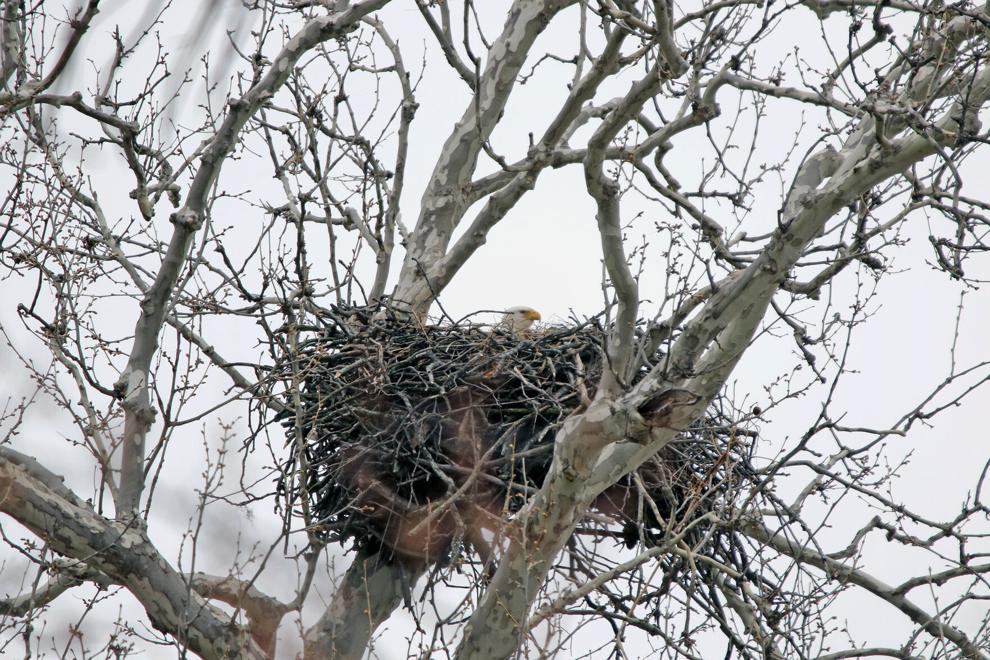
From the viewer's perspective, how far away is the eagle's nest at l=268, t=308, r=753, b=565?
536cm

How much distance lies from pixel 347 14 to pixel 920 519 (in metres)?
3.91

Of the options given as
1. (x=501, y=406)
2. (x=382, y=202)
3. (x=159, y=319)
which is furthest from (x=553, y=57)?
(x=159, y=319)

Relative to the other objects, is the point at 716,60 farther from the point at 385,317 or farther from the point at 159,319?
the point at 159,319

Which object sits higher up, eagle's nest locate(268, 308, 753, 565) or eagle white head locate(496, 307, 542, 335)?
eagle white head locate(496, 307, 542, 335)

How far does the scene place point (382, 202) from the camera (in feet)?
23.5

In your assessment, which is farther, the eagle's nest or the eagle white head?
the eagle white head

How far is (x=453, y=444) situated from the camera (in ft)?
18.1

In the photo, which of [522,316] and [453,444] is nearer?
[453,444]

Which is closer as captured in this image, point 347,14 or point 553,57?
point 347,14

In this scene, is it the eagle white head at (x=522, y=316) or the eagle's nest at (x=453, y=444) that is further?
the eagle white head at (x=522, y=316)

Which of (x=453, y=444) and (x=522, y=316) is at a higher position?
(x=522, y=316)

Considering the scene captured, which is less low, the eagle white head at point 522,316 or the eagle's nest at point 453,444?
the eagle white head at point 522,316

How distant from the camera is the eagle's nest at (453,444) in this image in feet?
17.6

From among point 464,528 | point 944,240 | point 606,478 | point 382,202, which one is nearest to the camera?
point 606,478
